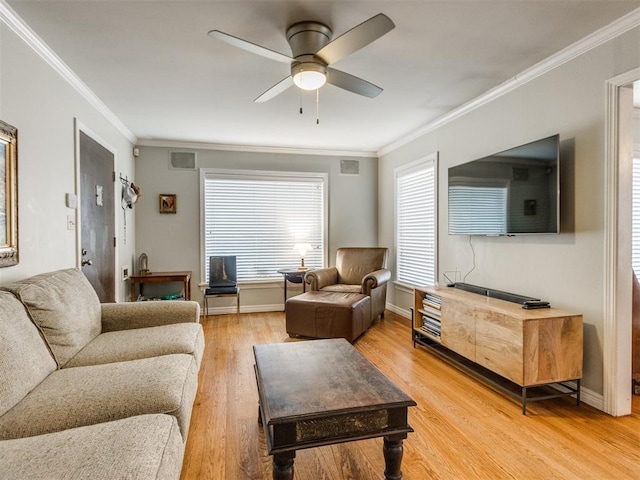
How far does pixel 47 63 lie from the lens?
2.43 meters

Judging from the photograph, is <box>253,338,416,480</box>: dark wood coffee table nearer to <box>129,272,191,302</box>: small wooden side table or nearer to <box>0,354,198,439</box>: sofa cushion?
<box>0,354,198,439</box>: sofa cushion

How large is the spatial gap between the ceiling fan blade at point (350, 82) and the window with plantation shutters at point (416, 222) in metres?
1.90

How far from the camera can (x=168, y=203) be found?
189 inches

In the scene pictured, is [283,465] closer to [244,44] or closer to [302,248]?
[244,44]

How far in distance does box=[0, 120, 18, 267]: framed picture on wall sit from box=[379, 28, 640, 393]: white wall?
3.46 meters

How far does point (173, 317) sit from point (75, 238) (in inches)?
42.1

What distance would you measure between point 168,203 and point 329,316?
2744mm

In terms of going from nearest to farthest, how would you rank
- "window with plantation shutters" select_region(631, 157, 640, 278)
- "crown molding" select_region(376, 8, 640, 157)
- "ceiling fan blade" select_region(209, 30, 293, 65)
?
"ceiling fan blade" select_region(209, 30, 293, 65) → "crown molding" select_region(376, 8, 640, 157) → "window with plantation shutters" select_region(631, 157, 640, 278)

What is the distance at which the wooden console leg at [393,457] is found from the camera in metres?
1.52

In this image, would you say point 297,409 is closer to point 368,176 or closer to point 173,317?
point 173,317

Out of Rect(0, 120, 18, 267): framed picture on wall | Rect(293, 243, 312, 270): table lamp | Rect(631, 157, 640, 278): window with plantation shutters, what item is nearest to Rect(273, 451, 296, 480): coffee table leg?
Rect(0, 120, 18, 267): framed picture on wall

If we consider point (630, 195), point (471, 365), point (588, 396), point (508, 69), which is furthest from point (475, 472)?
point (508, 69)

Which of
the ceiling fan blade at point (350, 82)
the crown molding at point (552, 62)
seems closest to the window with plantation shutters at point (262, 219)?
the crown molding at point (552, 62)

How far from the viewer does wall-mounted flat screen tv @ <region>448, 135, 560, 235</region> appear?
8.04 ft
